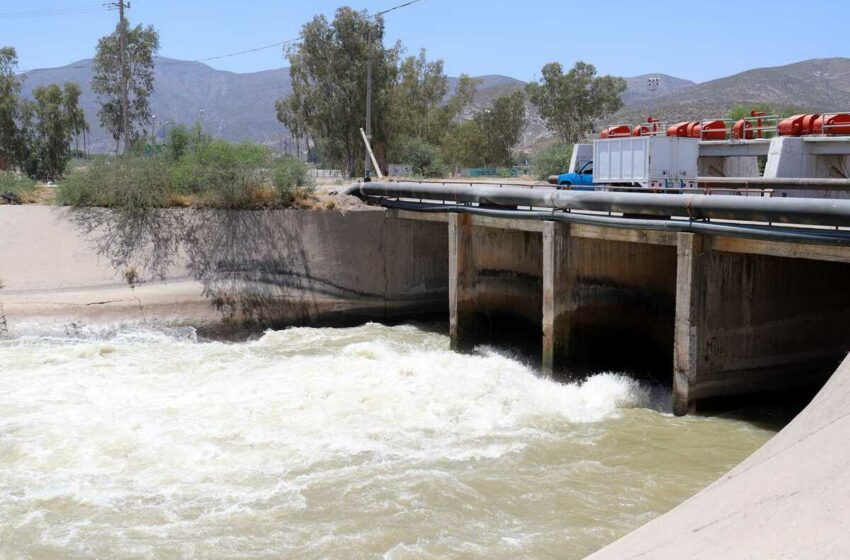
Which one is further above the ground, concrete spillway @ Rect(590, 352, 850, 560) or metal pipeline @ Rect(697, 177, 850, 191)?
metal pipeline @ Rect(697, 177, 850, 191)

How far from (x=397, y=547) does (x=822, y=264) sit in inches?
501

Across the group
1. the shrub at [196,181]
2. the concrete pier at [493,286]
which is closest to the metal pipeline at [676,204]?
the concrete pier at [493,286]

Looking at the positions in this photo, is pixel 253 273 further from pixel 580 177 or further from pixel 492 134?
pixel 492 134

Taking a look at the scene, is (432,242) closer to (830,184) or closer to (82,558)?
(830,184)

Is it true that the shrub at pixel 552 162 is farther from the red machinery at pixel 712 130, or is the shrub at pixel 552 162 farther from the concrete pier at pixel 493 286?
the concrete pier at pixel 493 286

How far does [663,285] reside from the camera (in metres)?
20.5

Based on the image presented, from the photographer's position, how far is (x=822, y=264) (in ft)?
60.7

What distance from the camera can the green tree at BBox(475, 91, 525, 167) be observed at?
84.8 m

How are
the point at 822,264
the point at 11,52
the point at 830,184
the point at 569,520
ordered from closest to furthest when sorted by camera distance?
the point at 569,520
the point at 822,264
the point at 830,184
the point at 11,52

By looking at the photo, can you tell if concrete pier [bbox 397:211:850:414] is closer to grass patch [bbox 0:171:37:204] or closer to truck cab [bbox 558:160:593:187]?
truck cab [bbox 558:160:593:187]

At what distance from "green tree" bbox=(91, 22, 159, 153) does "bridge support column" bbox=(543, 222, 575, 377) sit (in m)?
50.8

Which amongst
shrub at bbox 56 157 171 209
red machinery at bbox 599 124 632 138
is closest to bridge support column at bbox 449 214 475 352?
shrub at bbox 56 157 171 209

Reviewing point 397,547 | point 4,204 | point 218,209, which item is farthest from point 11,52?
point 397,547

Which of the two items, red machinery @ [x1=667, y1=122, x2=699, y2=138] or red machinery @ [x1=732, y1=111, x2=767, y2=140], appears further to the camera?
red machinery @ [x1=667, y1=122, x2=699, y2=138]
